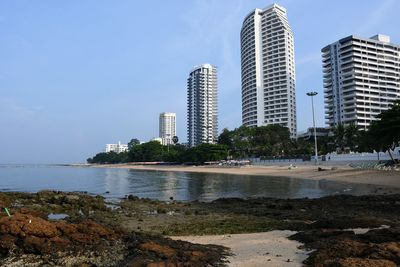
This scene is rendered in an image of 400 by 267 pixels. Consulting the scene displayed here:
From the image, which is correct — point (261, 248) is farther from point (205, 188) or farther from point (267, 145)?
point (267, 145)

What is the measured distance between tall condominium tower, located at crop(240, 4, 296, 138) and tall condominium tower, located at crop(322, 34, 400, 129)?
637 inches

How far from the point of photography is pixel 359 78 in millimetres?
165250

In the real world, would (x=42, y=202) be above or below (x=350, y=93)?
below

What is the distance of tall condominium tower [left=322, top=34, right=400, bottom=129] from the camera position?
16275 centimetres

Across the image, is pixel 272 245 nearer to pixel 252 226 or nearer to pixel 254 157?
pixel 252 226

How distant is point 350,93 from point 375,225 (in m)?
160

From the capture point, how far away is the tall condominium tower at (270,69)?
7101 inches

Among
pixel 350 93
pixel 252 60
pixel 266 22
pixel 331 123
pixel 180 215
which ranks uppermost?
pixel 266 22

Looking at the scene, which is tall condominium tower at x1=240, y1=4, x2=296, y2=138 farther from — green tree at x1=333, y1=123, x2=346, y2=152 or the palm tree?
the palm tree

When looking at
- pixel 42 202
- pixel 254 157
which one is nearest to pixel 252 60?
pixel 254 157

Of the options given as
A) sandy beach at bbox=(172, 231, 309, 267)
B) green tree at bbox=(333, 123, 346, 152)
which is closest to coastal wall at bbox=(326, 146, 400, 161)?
green tree at bbox=(333, 123, 346, 152)

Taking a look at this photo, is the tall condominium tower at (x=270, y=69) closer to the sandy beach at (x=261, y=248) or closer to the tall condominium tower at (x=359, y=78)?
the tall condominium tower at (x=359, y=78)

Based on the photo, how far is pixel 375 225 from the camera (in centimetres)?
1402

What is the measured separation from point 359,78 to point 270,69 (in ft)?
128
